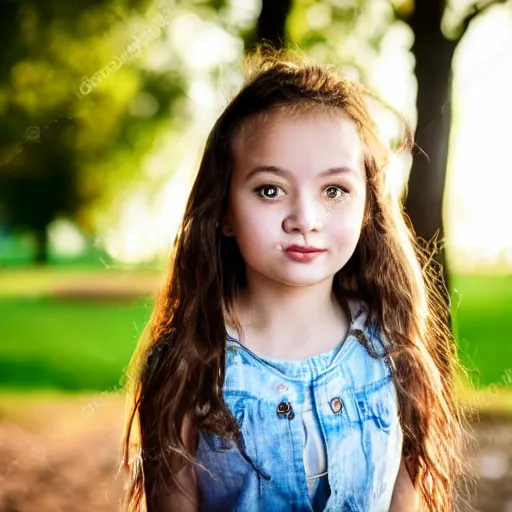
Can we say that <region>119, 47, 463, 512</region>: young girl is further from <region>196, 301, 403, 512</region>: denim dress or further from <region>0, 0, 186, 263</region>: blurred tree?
<region>0, 0, 186, 263</region>: blurred tree

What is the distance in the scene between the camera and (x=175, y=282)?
3.71 feet

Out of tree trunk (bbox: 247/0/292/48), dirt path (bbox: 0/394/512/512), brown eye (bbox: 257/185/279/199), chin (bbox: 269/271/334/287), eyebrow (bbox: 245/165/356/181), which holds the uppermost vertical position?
tree trunk (bbox: 247/0/292/48)

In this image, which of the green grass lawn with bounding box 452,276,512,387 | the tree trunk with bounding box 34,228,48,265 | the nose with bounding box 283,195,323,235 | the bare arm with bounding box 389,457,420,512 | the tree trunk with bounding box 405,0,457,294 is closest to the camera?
the nose with bounding box 283,195,323,235

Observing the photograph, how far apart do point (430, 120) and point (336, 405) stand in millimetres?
985

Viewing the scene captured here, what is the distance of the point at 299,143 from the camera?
97cm

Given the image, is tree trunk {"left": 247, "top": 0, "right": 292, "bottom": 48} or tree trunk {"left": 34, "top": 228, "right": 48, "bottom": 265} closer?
tree trunk {"left": 247, "top": 0, "right": 292, "bottom": 48}

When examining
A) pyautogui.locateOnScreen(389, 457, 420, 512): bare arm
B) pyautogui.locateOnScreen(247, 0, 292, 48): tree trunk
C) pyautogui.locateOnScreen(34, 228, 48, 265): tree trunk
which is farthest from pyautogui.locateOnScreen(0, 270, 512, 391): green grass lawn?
pyautogui.locateOnScreen(389, 457, 420, 512): bare arm

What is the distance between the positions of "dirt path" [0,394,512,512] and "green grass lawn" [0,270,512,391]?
3.2 inches

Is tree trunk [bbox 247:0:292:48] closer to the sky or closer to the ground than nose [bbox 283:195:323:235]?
closer to the sky

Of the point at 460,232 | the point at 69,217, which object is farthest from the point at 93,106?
the point at 460,232

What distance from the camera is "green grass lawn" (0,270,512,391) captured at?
2.06 m

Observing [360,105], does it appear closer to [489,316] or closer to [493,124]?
[493,124]

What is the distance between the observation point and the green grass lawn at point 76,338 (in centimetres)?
206

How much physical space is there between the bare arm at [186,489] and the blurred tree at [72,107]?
120cm
